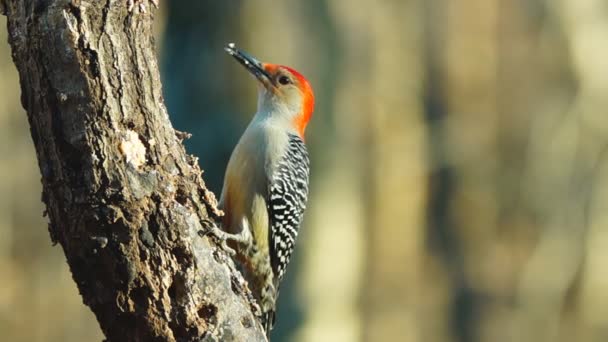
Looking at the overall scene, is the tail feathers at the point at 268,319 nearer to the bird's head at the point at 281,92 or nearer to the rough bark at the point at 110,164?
the bird's head at the point at 281,92

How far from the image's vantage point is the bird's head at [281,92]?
6379 millimetres

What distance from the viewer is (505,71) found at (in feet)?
46.3

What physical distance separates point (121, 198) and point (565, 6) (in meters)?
9.96

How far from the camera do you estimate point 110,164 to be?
12.4ft

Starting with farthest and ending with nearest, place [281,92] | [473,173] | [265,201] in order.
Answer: [473,173] < [281,92] < [265,201]

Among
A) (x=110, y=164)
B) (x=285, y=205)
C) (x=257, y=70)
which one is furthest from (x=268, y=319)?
(x=110, y=164)

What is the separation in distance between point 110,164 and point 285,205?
89.2 inches

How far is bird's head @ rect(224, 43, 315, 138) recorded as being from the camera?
6379 millimetres

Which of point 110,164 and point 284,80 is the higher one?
point 284,80

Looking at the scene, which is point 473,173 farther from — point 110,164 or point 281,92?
point 110,164

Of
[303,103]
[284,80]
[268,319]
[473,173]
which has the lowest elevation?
[268,319]

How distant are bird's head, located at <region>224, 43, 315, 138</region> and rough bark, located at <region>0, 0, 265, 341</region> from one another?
7.88 feet

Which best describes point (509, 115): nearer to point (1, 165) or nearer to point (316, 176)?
point (316, 176)

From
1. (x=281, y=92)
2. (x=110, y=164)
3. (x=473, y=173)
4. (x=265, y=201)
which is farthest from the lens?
(x=473, y=173)
